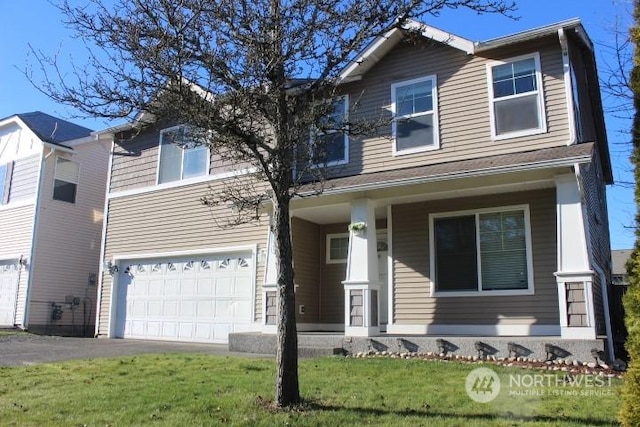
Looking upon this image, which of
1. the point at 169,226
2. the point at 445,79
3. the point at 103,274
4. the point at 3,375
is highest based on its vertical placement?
the point at 445,79

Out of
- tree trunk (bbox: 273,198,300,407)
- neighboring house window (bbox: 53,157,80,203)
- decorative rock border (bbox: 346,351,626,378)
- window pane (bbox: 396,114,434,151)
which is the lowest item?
decorative rock border (bbox: 346,351,626,378)

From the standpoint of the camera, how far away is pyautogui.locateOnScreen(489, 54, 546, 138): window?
10.5 m

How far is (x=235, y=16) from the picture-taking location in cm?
591

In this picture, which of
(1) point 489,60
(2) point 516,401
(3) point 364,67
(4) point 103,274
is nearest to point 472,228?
(1) point 489,60

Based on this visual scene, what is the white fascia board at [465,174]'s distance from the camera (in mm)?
8750

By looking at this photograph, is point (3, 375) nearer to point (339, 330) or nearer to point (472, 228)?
point (339, 330)

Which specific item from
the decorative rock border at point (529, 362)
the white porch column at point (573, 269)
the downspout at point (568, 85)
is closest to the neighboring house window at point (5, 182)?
the decorative rock border at point (529, 362)

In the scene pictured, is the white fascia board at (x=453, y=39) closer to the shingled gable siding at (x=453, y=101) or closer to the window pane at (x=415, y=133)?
the shingled gable siding at (x=453, y=101)

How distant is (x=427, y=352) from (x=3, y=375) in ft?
21.9

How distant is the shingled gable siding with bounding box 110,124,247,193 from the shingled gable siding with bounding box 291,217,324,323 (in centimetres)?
528

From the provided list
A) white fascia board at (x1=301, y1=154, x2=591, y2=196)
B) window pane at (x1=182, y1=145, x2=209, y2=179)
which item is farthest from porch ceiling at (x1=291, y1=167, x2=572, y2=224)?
window pane at (x1=182, y1=145, x2=209, y2=179)

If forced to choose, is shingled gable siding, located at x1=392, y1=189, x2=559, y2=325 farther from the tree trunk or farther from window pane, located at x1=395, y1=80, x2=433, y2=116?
the tree trunk

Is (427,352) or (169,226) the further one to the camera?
(169,226)

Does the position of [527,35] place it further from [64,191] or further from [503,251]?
[64,191]
